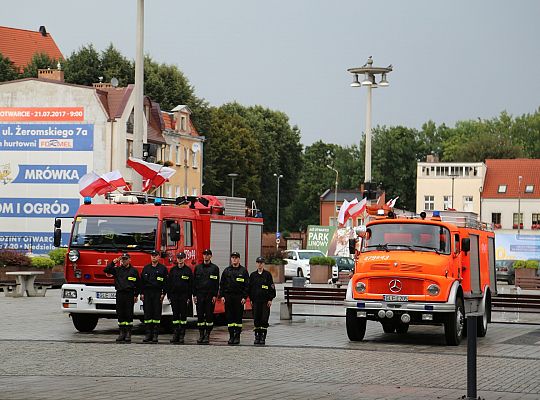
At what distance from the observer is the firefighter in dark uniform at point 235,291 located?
2200 centimetres

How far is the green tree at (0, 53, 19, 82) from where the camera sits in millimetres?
83975

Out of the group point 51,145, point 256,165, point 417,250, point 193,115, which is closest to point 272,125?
point 256,165

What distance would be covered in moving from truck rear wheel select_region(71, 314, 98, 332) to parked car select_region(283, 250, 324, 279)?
125ft

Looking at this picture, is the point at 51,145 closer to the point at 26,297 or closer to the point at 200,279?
the point at 26,297

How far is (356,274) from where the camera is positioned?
74.9ft

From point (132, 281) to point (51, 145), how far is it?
150 ft

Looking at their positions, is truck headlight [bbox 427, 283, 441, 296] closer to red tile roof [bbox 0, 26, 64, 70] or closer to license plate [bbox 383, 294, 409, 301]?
license plate [bbox 383, 294, 409, 301]

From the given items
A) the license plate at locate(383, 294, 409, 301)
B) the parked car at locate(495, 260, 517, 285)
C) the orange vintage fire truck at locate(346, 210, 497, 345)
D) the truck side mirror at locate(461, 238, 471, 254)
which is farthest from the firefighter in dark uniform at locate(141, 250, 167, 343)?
the parked car at locate(495, 260, 517, 285)

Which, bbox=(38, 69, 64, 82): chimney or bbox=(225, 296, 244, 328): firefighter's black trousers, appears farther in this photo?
bbox=(38, 69, 64, 82): chimney

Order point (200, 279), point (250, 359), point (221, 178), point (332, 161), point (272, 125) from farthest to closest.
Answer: point (332, 161) → point (272, 125) → point (221, 178) → point (200, 279) → point (250, 359)

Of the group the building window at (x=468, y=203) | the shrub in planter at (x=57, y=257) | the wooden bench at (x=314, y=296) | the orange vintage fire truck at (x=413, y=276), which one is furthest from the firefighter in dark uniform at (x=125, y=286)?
the building window at (x=468, y=203)

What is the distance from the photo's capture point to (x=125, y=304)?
22672 millimetres

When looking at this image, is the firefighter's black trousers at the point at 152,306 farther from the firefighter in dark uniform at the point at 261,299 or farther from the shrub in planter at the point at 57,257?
the shrub in planter at the point at 57,257

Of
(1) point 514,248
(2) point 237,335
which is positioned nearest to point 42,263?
(2) point 237,335
